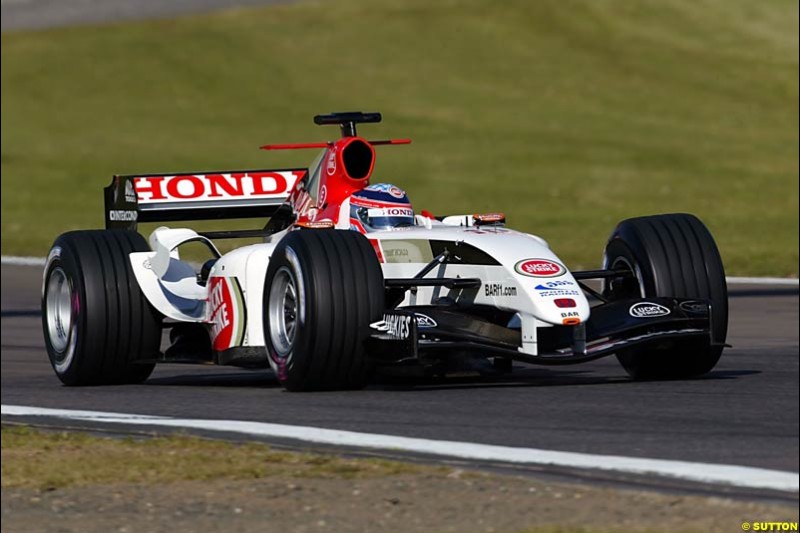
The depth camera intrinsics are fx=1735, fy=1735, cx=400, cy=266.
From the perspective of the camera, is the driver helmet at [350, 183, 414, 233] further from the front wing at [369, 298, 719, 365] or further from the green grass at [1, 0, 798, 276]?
the green grass at [1, 0, 798, 276]

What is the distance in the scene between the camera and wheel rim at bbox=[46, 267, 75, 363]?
12.4 m

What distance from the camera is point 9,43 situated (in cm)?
5528

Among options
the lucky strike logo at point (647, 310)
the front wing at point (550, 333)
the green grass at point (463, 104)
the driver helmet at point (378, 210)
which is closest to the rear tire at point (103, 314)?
the driver helmet at point (378, 210)

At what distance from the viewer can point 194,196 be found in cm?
1341

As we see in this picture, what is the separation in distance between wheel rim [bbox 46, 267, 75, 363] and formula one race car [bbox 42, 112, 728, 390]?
0.01 meters

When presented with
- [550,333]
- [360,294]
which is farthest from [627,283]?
[360,294]

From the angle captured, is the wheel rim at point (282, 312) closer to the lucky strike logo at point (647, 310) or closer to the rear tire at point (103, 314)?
the rear tire at point (103, 314)

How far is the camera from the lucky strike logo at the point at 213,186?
43.5 ft

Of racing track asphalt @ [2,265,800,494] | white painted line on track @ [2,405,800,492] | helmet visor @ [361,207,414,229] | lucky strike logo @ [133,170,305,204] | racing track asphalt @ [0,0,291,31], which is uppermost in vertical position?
racing track asphalt @ [0,0,291,31]

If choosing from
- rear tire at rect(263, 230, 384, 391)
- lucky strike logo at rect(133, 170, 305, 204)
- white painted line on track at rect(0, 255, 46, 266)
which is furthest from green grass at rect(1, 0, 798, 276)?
rear tire at rect(263, 230, 384, 391)

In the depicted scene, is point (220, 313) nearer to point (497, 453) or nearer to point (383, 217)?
point (383, 217)

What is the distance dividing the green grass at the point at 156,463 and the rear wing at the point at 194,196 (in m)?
4.15

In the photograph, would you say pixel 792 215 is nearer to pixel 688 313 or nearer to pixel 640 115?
pixel 640 115

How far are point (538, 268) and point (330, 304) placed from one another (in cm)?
128
